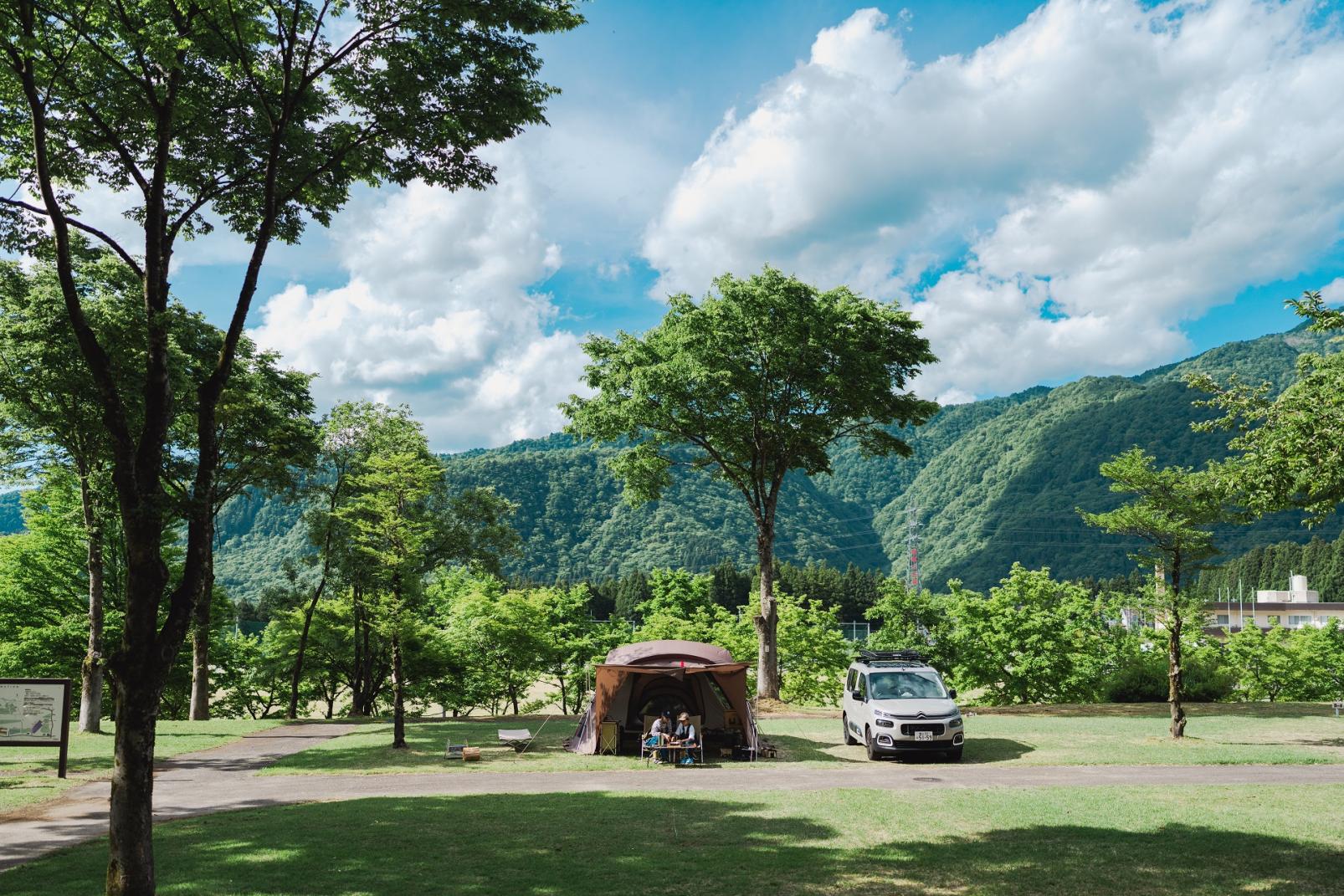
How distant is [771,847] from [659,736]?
8785 millimetres

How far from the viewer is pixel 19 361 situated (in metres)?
19.0

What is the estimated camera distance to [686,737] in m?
18.2

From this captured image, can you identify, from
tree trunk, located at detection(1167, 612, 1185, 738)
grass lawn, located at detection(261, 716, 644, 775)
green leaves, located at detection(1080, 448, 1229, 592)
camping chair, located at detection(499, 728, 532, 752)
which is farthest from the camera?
camping chair, located at detection(499, 728, 532, 752)

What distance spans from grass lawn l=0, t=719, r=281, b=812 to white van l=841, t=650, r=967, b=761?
15478 mm

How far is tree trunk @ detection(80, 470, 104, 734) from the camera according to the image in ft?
76.8

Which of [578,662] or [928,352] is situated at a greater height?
[928,352]

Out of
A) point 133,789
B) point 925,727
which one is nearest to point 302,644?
point 925,727

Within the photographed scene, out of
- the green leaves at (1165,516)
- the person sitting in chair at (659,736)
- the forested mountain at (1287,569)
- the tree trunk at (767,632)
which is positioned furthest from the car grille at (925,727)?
the forested mountain at (1287,569)

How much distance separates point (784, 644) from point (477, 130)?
2798 cm

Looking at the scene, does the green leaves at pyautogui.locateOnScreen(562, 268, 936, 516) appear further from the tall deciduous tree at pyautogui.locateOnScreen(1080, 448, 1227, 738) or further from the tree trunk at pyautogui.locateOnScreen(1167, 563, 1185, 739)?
the tree trunk at pyautogui.locateOnScreen(1167, 563, 1185, 739)

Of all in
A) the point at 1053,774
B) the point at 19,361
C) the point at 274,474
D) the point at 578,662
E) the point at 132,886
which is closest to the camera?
the point at 132,886

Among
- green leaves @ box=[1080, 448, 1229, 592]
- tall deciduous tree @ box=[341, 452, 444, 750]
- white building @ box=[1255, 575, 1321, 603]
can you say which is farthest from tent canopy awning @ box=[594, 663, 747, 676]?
white building @ box=[1255, 575, 1321, 603]

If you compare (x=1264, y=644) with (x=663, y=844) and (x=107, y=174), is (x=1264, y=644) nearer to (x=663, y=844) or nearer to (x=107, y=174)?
(x=663, y=844)

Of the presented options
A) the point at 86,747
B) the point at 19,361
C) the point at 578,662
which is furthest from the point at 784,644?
the point at 19,361
